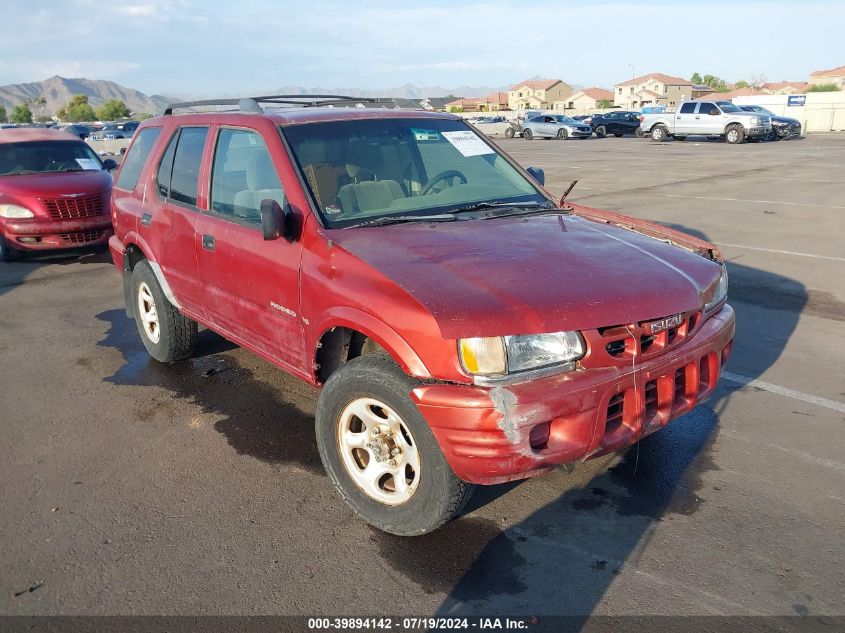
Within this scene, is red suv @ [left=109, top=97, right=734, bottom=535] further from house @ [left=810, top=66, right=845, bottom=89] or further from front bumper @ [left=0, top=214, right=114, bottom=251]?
house @ [left=810, top=66, right=845, bottom=89]

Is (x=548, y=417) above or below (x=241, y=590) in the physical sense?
above

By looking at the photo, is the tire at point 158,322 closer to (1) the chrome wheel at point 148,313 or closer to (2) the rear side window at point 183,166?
(1) the chrome wheel at point 148,313

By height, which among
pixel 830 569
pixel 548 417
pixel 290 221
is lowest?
pixel 830 569

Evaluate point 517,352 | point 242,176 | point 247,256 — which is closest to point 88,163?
point 242,176

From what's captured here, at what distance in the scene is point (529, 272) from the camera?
9.98 ft

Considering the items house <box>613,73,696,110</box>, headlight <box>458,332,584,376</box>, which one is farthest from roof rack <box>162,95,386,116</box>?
house <box>613,73,696,110</box>

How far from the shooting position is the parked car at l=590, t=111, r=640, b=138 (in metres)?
40.8

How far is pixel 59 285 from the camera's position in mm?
8281

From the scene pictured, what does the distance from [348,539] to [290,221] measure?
1.56 m

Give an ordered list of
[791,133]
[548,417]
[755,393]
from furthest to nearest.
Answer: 1. [791,133]
2. [755,393]
3. [548,417]

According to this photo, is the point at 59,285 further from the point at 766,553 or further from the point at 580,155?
the point at 580,155

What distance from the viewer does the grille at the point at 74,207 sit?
30.6ft

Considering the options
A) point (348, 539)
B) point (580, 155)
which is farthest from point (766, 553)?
point (580, 155)

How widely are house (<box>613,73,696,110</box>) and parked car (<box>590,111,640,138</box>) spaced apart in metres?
79.8
